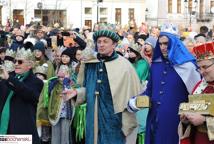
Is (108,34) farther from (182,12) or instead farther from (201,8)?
(201,8)

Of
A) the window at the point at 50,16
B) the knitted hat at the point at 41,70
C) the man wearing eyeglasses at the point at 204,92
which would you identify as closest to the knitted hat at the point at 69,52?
the knitted hat at the point at 41,70

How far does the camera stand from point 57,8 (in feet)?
183

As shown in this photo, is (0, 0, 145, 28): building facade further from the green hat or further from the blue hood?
the blue hood

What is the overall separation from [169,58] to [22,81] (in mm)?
1634

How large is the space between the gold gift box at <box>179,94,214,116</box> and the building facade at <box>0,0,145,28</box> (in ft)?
152

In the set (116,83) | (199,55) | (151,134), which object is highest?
(199,55)

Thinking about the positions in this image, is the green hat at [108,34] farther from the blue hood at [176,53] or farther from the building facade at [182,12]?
the building facade at [182,12]

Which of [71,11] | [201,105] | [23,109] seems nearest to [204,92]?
[201,105]

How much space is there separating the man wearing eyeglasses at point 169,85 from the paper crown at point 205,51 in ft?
3.18

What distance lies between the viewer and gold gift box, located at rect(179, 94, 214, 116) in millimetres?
4684

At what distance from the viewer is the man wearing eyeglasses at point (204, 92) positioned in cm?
469

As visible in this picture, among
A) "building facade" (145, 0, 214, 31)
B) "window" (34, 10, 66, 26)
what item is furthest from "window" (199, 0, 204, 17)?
"window" (34, 10, 66, 26)

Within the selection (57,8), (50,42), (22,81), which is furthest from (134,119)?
(57,8)

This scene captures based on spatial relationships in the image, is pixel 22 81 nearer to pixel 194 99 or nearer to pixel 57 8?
pixel 194 99
